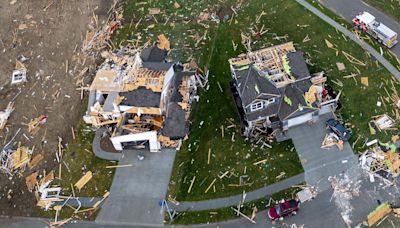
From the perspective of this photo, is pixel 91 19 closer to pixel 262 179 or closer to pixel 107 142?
pixel 107 142

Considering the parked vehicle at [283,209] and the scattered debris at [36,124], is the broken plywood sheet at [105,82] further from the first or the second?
the parked vehicle at [283,209]

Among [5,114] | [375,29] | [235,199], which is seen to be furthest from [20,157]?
[375,29]

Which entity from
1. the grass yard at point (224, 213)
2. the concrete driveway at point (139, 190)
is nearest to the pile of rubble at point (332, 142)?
the grass yard at point (224, 213)

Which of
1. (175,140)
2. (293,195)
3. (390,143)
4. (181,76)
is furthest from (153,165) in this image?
(390,143)

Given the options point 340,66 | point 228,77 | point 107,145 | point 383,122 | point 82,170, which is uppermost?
point 340,66

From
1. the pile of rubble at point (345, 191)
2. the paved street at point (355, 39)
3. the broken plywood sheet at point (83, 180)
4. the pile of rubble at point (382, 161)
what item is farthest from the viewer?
the paved street at point (355, 39)

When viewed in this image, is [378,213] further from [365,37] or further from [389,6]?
[389,6]
